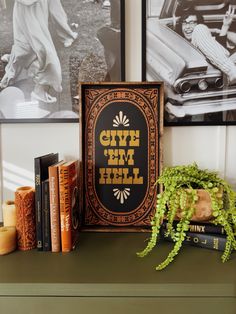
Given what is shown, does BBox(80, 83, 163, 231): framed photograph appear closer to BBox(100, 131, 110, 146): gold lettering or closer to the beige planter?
BBox(100, 131, 110, 146): gold lettering

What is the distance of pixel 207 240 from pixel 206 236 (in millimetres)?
13

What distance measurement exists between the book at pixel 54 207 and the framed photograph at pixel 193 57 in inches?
20.0

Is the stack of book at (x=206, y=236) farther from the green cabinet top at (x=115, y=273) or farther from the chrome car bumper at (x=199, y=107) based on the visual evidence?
the chrome car bumper at (x=199, y=107)

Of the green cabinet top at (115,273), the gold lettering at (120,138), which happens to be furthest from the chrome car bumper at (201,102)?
the green cabinet top at (115,273)

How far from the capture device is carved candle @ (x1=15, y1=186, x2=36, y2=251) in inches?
36.9

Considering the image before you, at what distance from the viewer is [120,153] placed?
1127 millimetres

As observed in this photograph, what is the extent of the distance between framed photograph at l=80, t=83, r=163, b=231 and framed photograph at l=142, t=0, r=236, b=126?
0.09 m

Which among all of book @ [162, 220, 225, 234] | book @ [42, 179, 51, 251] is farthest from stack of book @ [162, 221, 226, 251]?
book @ [42, 179, 51, 251]

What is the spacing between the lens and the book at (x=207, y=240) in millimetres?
903

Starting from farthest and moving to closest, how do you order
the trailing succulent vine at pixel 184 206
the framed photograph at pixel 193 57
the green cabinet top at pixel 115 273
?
the framed photograph at pixel 193 57
the trailing succulent vine at pixel 184 206
the green cabinet top at pixel 115 273

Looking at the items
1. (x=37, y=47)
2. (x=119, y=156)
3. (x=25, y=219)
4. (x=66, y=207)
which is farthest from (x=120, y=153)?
(x=37, y=47)

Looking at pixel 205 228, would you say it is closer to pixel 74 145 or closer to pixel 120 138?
pixel 120 138

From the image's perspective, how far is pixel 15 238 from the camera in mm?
939

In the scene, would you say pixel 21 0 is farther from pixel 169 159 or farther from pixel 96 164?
pixel 169 159
